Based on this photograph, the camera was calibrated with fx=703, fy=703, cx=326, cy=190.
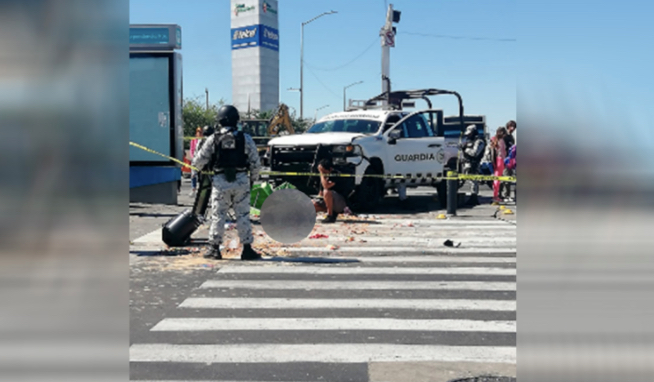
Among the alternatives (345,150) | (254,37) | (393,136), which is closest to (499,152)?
(393,136)

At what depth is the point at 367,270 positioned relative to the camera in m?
8.81

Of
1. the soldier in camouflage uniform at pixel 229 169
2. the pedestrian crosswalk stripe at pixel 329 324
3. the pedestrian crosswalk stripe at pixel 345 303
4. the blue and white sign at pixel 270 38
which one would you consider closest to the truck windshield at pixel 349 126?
the soldier in camouflage uniform at pixel 229 169

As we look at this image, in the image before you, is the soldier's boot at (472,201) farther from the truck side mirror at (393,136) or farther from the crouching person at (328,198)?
the crouching person at (328,198)

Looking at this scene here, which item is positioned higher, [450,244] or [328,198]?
[328,198]

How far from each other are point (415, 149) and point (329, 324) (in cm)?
1093

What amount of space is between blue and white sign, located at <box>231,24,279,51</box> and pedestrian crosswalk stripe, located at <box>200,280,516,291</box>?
111145 mm

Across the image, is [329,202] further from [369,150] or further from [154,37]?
[154,37]

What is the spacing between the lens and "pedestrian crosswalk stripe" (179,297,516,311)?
676 cm

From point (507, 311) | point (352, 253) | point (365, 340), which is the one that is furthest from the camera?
point (352, 253)
